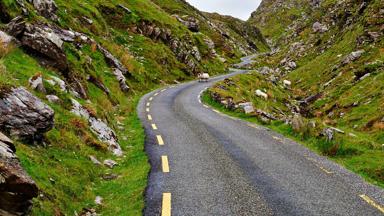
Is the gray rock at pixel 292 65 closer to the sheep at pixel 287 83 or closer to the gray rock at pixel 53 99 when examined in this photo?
the sheep at pixel 287 83

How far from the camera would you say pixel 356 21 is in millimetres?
55344

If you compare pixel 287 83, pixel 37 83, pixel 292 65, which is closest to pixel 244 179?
pixel 37 83

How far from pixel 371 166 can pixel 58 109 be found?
39.9 feet

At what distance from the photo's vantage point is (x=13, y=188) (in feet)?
23.0

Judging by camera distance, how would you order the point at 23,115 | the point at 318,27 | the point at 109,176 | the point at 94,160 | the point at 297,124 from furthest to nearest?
the point at 318,27, the point at 297,124, the point at 94,160, the point at 109,176, the point at 23,115

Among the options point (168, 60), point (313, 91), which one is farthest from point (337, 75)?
point (168, 60)

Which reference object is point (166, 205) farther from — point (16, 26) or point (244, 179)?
point (16, 26)

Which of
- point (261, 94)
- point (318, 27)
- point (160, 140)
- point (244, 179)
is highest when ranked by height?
point (318, 27)

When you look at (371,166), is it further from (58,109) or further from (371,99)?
(371,99)

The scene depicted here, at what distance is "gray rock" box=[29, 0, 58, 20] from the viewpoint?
27217mm

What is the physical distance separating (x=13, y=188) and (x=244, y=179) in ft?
22.4

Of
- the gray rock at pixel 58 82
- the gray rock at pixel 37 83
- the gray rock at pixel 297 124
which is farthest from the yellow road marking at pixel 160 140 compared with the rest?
the gray rock at pixel 297 124

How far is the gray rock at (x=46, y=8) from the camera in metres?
27.2

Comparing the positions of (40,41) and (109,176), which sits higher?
(40,41)
